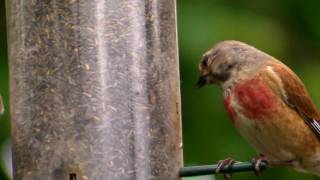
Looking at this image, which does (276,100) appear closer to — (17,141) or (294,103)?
(294,103)

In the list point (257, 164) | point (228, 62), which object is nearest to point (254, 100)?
point (228, 62)

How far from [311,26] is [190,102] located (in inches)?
49.6

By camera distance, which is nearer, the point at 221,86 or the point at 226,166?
the point at 226,166

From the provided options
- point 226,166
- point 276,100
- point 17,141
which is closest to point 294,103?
point 276,100

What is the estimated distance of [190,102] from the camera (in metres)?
8.84

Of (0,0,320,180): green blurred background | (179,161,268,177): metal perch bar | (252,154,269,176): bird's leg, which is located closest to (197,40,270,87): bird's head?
(0,0,320,180): green blurred background

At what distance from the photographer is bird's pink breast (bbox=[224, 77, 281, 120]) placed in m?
7.80

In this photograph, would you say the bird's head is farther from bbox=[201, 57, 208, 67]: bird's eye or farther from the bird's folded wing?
the bird's folded wing

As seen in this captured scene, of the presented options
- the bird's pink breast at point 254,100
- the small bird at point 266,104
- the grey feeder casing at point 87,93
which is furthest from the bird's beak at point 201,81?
the grey feeder casing at point 87,93

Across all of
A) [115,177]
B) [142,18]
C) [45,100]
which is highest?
[142,18]

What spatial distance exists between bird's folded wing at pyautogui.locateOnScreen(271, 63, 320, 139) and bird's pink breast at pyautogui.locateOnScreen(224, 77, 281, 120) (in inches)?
5.3

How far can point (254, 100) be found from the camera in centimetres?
783

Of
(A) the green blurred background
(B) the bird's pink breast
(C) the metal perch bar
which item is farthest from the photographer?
(A) the green blurred background

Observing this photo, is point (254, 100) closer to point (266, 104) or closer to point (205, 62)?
point (266, 104)
